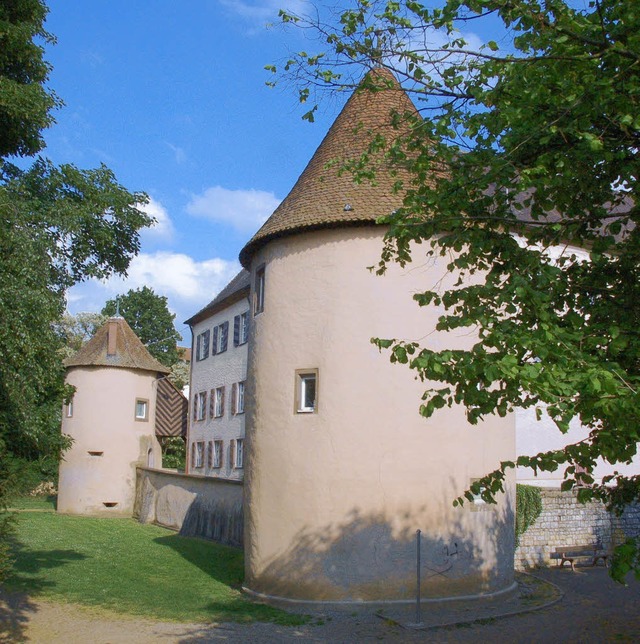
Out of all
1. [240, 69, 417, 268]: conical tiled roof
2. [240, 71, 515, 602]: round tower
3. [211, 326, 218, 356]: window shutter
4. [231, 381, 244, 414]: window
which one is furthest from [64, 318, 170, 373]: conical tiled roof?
[240, 71, 515, 602]: round tower

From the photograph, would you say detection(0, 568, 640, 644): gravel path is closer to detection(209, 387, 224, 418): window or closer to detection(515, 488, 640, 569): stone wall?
detection(515, 488, 640, 569): stone wall

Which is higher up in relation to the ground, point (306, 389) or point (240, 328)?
point (240, 328)

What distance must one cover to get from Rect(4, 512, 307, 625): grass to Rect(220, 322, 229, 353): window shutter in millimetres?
9608

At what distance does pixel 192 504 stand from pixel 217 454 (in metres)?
8.88

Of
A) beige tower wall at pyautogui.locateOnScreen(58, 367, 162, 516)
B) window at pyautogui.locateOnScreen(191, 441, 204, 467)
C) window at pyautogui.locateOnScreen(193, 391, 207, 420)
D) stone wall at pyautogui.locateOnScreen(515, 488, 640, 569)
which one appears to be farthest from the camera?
window at pyautogui.locateOnScreen(193, 391, 207, 420)

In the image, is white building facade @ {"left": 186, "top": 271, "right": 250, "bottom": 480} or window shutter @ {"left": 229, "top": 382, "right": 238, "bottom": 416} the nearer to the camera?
white building facade @ {"left": 186, "top": 271, "right": 250, "bottom": 480}

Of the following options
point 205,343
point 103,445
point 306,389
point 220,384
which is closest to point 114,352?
point 103,445

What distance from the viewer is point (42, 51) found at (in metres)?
11.2

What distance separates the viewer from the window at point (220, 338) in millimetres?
33562

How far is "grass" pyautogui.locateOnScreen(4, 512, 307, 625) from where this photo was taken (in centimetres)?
1391

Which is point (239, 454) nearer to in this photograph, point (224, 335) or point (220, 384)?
point (220, 384)

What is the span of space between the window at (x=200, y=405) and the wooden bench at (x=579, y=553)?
1986 cm

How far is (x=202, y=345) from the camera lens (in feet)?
122

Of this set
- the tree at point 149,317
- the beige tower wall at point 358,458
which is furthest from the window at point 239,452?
the tree at point 149,317
